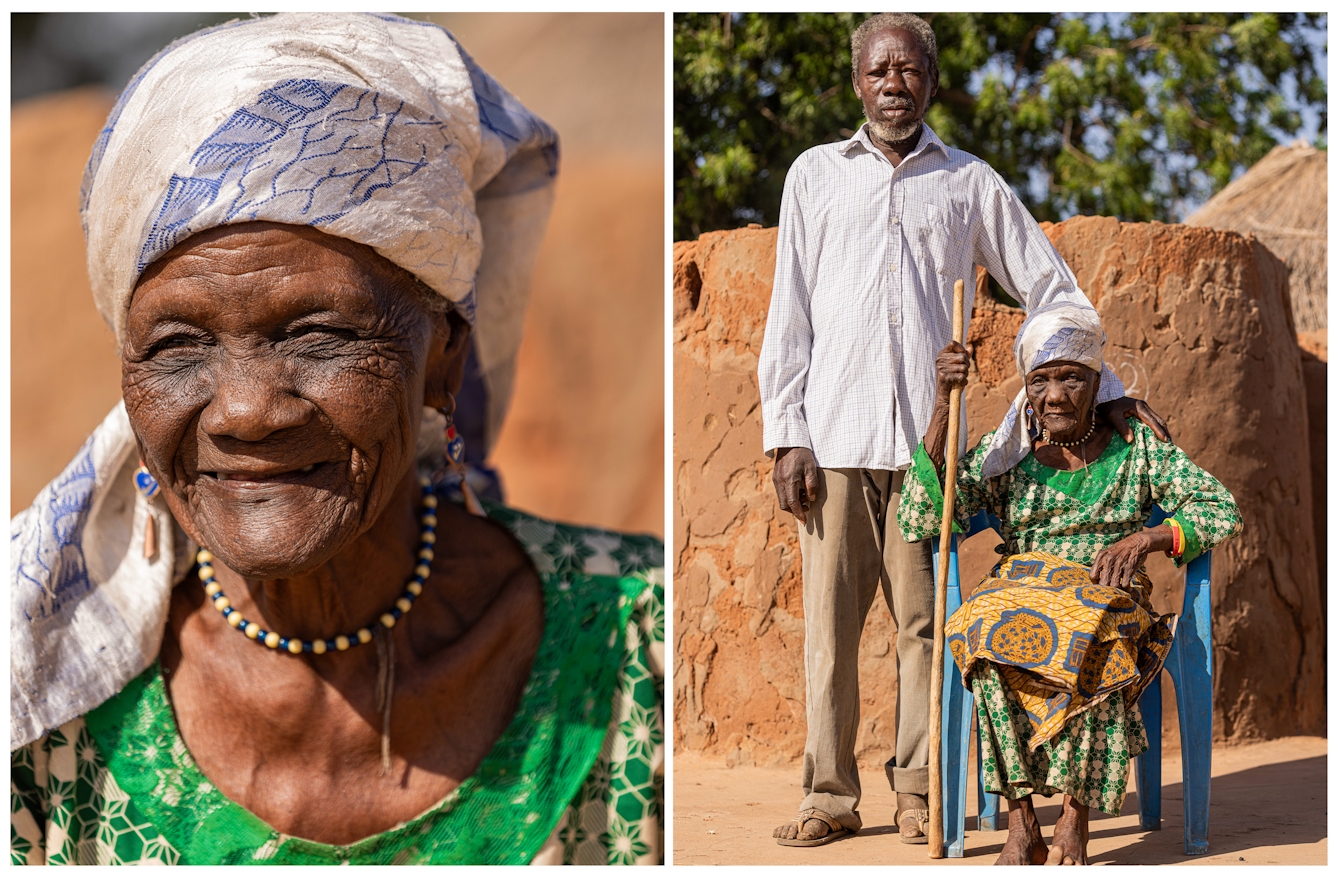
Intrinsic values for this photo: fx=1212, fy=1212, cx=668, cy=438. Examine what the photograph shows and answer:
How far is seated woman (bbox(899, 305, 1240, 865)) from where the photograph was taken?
9.79 ft

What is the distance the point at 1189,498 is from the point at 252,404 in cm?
232

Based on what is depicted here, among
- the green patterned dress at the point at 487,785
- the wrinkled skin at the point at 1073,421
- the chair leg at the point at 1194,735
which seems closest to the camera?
the green patterned dress at the point at 487,785

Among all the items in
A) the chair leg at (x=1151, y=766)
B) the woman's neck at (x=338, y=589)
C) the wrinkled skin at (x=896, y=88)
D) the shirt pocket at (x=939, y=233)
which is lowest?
the chair leg at (x=1151, y=766)

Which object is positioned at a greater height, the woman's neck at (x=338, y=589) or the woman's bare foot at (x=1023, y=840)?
the woman's neck at (x=338, y=589)

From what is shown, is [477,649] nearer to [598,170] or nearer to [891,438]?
[891,438]

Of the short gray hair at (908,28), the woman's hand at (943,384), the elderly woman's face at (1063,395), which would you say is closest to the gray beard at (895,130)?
the short gray hair at (908,28)

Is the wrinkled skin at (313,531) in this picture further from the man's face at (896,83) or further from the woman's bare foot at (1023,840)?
the man's face at (896,83)

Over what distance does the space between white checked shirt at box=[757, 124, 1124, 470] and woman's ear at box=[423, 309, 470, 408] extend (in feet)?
3.17

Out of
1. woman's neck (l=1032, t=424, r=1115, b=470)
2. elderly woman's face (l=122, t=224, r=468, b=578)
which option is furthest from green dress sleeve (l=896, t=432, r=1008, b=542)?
elderly woman's face (l=122, t=224, r=468, b=578)

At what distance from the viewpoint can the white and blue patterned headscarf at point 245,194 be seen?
2.37 metres

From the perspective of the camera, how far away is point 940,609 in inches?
125

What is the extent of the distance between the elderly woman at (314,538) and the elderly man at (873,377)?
658 millimetres

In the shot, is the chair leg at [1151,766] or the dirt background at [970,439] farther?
the dirt background at [970,439]

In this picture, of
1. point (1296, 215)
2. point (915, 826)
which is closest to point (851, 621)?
point (915, 826)
